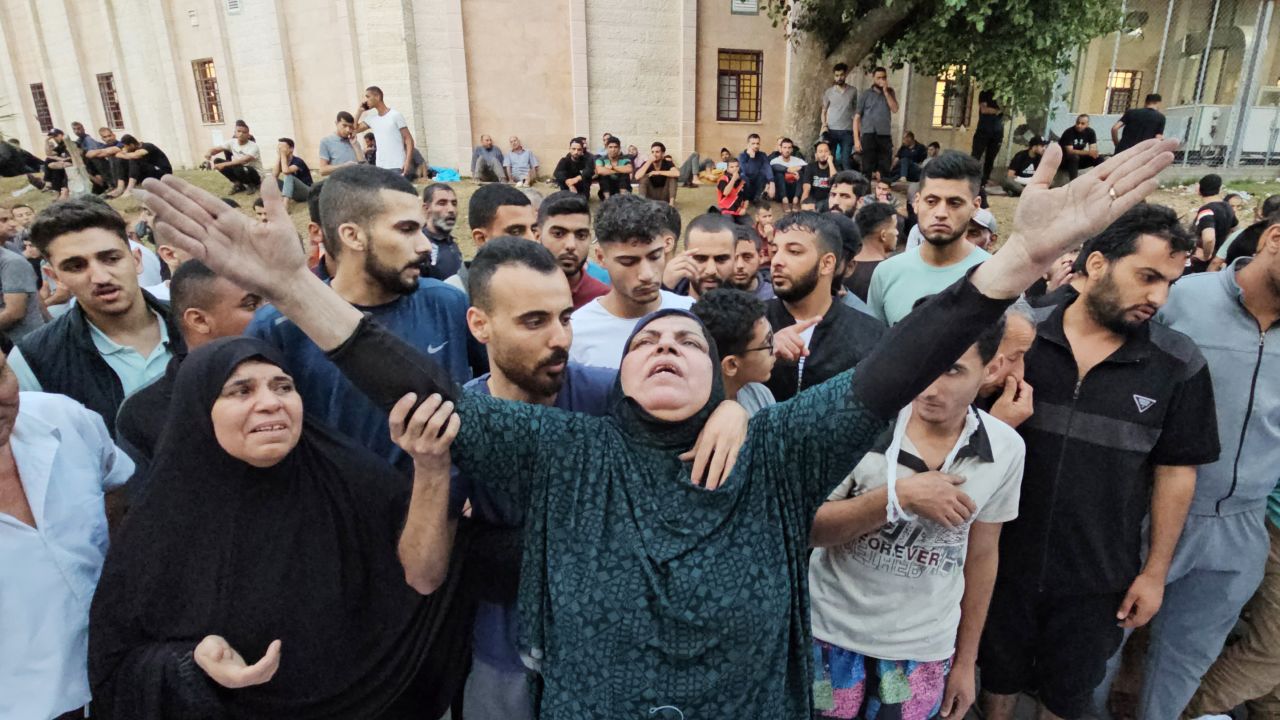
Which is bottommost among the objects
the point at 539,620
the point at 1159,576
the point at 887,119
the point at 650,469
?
the point at 1159,576

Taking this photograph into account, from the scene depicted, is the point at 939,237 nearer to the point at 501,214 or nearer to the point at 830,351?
the point at 830,351

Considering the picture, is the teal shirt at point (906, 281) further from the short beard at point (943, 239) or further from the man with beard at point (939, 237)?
the short beard at point (943, 239)

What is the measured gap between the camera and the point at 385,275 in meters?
2.65

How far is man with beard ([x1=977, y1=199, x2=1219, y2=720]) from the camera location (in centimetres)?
253

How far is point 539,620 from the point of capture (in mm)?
1783

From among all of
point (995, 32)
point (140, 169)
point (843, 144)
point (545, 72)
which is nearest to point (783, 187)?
point (843, 144)

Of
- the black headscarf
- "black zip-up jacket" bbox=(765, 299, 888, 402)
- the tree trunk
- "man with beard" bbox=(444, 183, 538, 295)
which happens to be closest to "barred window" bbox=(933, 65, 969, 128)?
the tree trunk

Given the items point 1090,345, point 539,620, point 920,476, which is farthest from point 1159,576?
point 539,620

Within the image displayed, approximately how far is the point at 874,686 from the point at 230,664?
2.03 m

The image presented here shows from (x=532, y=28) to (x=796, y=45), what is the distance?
22.3 ft

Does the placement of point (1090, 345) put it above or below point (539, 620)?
above

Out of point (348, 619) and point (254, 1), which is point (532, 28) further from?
point (348, 619)

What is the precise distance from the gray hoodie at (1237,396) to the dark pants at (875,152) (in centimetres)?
1190

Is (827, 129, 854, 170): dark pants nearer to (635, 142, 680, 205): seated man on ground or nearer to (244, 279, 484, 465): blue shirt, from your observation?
(635, 142, 680, 205): seated man on ground
